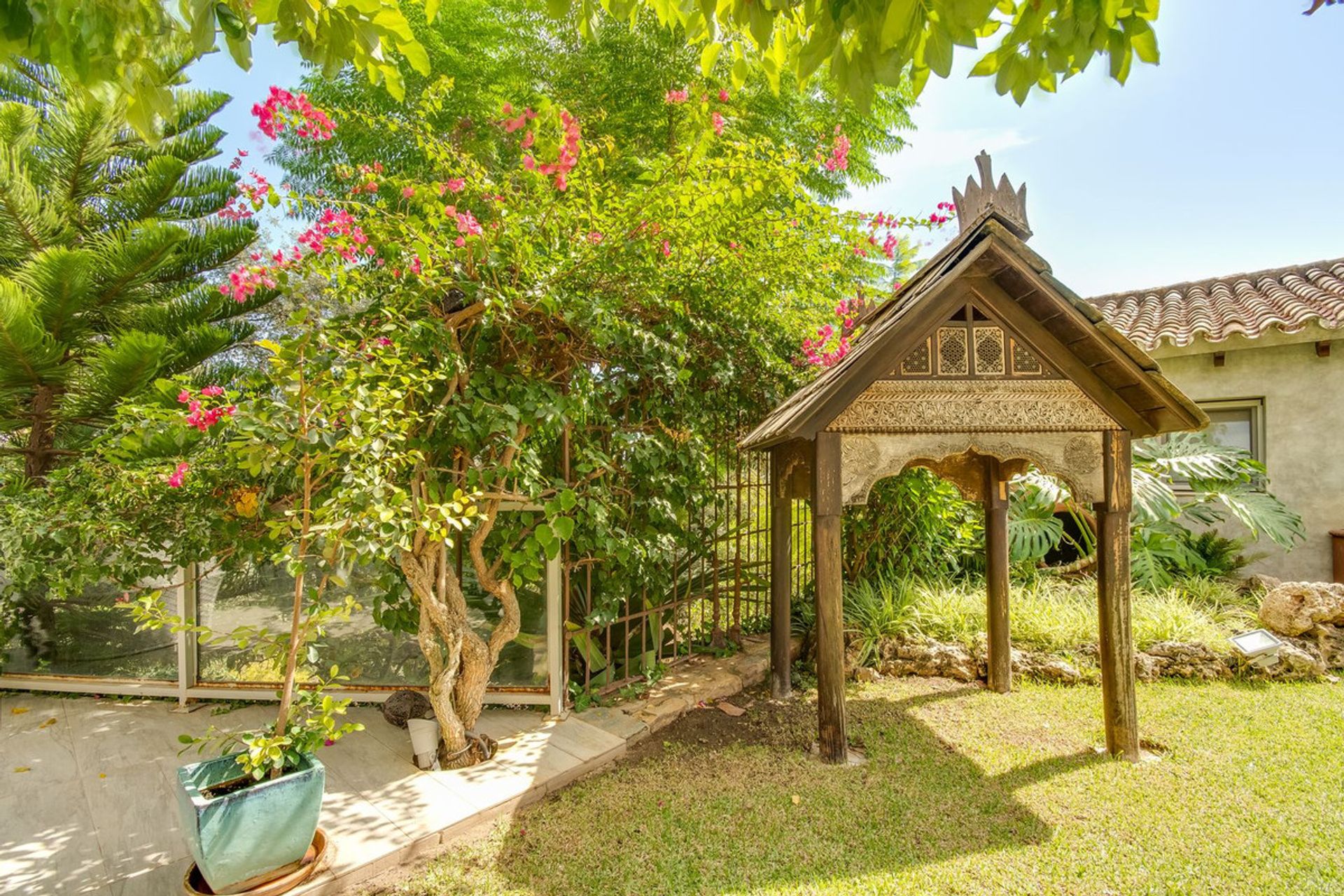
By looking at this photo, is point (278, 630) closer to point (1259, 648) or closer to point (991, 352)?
point (991, 352)

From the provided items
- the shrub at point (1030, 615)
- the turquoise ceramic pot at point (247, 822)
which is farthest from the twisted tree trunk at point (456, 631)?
the shrub at point (1030, 615)

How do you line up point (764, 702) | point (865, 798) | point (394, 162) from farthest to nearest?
point (394, 162), point (764, 702), point (865, 798)

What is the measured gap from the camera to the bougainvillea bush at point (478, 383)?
2752mm

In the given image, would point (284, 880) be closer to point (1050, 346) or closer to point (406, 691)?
point (406, 691)

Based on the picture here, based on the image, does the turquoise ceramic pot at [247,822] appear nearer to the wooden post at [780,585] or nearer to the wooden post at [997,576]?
the wooden post at [780,585]

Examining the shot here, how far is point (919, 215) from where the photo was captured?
4324mm

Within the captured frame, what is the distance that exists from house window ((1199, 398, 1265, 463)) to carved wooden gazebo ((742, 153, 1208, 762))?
4.82 m

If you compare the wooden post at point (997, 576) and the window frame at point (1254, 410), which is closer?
the wooden post at point (997, 576)

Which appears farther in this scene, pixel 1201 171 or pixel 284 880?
pixel 1201 171

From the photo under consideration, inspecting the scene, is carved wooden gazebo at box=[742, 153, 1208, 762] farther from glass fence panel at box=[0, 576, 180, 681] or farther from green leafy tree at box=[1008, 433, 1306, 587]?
glass fence panel at box=[0, 576, 180, 681]

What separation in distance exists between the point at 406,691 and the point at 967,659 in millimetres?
4073

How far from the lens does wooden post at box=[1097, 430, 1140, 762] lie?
11.1ft

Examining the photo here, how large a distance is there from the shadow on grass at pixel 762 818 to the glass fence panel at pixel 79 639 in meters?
3.54

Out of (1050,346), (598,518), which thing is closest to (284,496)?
(598,518)
